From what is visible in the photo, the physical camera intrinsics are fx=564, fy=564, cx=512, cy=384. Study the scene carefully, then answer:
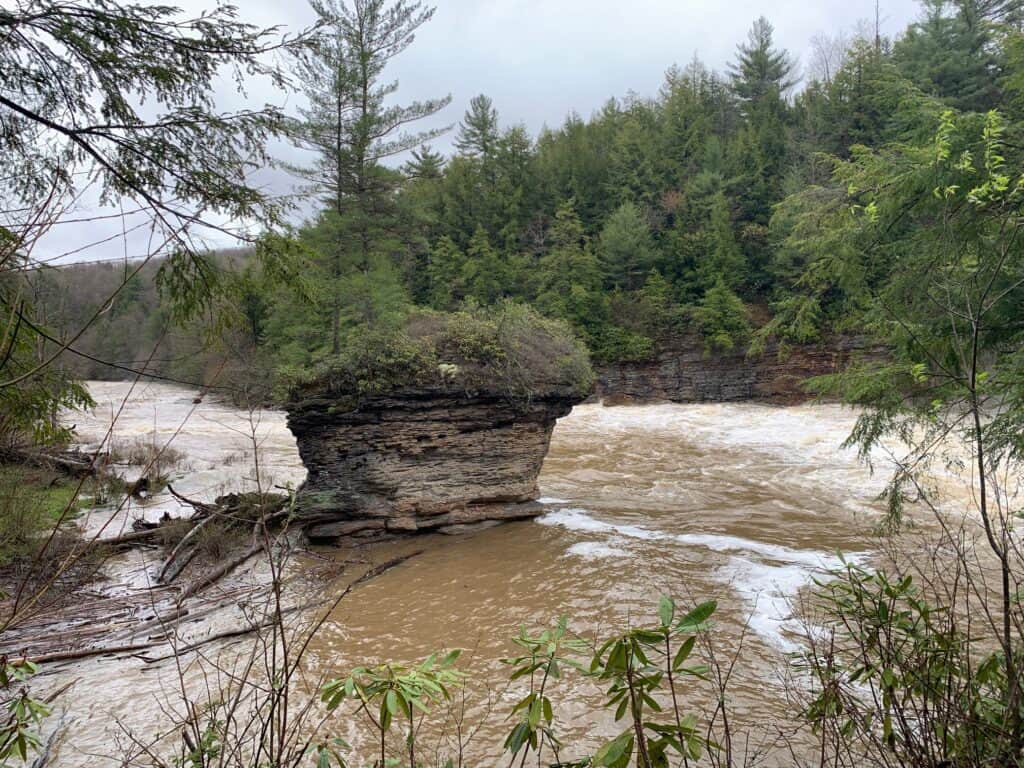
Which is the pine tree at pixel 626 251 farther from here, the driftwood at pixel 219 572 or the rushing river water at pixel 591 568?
the driftwood at pixel 219 572

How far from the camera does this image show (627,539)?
852cm

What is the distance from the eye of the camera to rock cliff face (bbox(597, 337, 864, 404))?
23766mm

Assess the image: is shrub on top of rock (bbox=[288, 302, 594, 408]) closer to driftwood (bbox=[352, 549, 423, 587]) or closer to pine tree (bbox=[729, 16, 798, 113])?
driftwood (bbox=[352, 549, 423, 587])

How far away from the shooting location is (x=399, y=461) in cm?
888

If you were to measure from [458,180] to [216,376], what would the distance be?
41.3 m

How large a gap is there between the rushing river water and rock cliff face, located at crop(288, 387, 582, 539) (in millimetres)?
482

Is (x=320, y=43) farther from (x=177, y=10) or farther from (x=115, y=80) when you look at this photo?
(x=115, y=80)

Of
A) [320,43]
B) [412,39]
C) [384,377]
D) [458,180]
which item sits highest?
[458,180]

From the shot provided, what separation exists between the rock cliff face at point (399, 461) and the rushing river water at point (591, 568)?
482mm

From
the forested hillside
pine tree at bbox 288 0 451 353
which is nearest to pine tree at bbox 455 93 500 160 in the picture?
the forested hillside

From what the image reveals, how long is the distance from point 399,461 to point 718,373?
2050cm

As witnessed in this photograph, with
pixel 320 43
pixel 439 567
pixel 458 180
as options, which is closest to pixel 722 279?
pixel 458 180

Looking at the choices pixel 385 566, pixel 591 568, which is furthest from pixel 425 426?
pixel 591 568

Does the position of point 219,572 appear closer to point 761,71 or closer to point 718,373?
point 718,373
